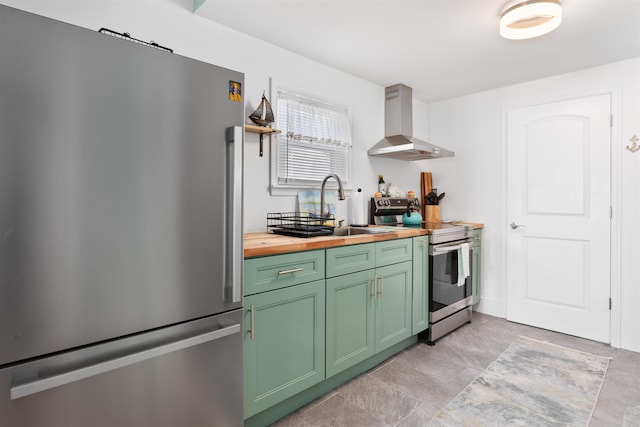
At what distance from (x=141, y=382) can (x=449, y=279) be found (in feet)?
8.43

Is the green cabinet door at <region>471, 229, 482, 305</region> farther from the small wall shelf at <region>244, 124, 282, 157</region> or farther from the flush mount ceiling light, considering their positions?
the small wall shelf at <region>244, 124, 282, 157</region>

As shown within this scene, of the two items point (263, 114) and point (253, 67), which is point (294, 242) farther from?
point (253, 67)

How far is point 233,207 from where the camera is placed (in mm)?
1430

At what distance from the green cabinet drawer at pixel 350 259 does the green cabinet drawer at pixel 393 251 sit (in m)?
0.07

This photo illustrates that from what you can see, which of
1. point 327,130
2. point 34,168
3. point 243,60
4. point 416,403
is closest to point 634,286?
point 416,403

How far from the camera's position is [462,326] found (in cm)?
329

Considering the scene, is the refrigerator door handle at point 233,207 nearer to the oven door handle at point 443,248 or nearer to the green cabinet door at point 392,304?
the green cabinet door at point 392,304

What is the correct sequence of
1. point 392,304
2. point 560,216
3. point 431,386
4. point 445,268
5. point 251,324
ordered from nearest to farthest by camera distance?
point 251,324 < point 431,386 < point 392,304 < point 445,268 < point 560,216

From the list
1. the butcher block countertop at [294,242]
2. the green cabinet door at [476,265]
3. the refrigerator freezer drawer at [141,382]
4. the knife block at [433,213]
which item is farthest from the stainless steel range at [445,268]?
the refrigerator freezer drawer at [141,382]

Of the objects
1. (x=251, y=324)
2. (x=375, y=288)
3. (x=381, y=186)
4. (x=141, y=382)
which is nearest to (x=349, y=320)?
(x=375, y=288)

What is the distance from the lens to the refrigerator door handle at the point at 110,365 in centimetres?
101

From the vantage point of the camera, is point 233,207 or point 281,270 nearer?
point 233,207

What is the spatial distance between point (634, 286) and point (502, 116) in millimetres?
1887

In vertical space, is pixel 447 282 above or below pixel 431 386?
above
